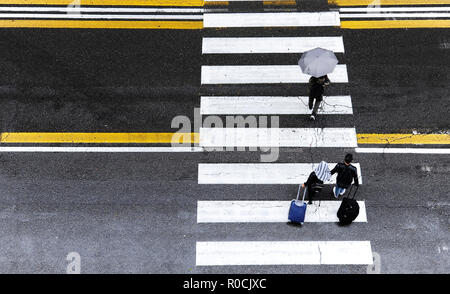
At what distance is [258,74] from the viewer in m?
12.4

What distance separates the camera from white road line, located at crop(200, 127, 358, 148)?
37.4 feet

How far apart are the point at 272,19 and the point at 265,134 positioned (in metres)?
3.76

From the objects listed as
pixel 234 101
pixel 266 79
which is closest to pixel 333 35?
pixel 266 79

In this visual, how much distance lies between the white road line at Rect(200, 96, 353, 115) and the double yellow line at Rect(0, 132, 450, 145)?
0.86m

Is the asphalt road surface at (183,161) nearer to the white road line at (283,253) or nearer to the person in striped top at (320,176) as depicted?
the white road line at (283,253)

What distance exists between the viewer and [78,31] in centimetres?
1320

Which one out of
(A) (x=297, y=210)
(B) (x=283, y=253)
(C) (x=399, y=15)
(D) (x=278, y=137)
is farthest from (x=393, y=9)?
(B) (x=283, y=253)

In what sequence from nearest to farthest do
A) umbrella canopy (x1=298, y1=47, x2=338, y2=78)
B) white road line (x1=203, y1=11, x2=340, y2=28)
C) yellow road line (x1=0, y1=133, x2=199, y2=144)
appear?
1. umbrella canopy (x1=298, y1=47, x2=338, y2=78)
2. yellow road line (x1=0, y1=133, x2=199, y2=144)
3. white road line (x1=203, y1=11, x2=340, y2=28)

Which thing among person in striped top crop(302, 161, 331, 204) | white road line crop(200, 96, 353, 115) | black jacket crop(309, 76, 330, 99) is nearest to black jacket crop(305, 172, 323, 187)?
person in striped top crop(302, 161, 331, 204)

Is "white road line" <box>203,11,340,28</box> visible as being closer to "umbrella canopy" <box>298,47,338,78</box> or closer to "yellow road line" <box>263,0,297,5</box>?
"yellow road line" <box>263,0,297,5</box>

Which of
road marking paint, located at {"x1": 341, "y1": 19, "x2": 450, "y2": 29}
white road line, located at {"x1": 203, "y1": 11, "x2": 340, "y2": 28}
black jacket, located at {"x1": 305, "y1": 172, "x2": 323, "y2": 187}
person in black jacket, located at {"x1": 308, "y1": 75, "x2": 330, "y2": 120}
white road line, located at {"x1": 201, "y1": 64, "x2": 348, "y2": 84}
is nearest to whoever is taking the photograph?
black jacket, located at {"x1": 305, "y1": 172, "x2": 323, "y2": 187}

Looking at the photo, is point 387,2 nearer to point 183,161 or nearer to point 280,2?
point 280,2

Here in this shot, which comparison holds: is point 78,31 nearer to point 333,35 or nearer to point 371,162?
point 333,35

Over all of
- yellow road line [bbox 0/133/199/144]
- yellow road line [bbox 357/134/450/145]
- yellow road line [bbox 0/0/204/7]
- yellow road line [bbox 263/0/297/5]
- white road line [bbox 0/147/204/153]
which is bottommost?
white road line [bbox 0/147/204/153]
